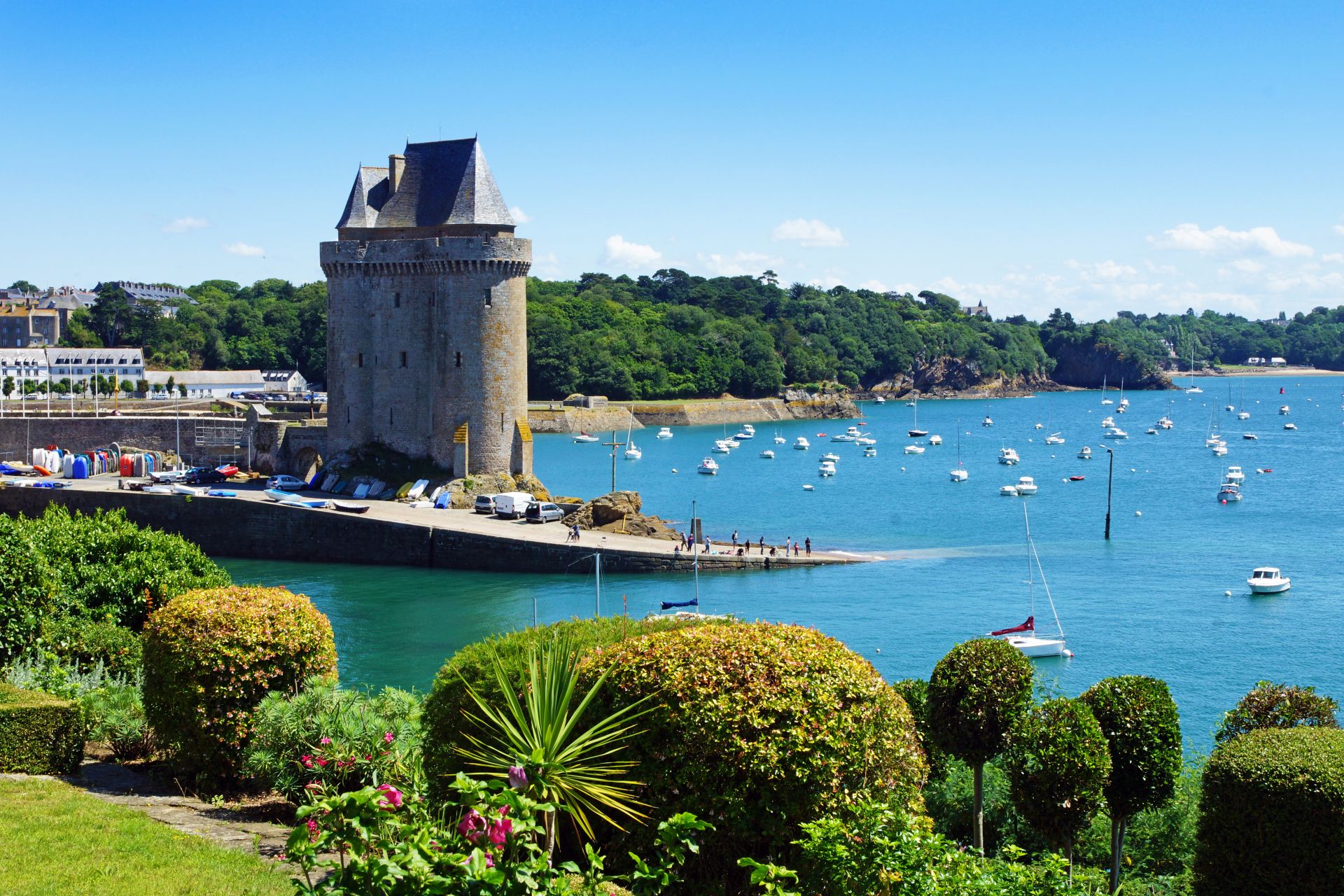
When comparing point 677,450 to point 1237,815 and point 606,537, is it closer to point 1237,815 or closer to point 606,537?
point 606,537

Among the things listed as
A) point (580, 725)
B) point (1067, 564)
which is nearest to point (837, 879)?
point (580, 725)

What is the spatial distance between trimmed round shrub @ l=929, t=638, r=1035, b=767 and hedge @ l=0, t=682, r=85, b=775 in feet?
34.7

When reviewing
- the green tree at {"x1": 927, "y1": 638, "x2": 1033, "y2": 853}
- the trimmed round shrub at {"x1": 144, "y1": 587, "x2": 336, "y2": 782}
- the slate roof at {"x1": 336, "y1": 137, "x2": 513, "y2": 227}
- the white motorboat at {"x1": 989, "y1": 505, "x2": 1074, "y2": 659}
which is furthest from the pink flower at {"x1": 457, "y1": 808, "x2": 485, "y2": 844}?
the slate roof at {"x1": 336, "y1": 137, "x2": 513, "y2": 227}

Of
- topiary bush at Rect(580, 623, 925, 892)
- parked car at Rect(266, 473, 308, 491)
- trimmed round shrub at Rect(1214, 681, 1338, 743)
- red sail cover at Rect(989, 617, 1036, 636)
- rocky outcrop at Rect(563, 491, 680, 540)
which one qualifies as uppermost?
topiary bush at Rect(580, 623, 925, 892)

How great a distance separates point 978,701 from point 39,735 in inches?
443

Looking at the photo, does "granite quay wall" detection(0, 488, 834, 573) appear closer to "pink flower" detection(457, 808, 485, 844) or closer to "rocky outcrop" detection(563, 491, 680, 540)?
"rocky outcrop" detection(563, 491, 680, 540)

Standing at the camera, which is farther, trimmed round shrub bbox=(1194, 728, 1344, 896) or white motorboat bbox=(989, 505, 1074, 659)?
white motorboat bbox=(989, 505, 1074, 659)

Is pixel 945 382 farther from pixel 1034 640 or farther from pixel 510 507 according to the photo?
pixel 1034 640

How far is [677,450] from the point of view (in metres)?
107

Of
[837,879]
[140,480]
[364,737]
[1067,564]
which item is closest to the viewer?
[837,879]

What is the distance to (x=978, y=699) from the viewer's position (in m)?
16.7

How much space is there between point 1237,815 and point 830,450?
9581 cm

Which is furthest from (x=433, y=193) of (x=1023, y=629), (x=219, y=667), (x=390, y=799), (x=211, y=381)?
(x=211, y=381)

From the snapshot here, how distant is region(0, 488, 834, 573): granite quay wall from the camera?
4706 centimetres
